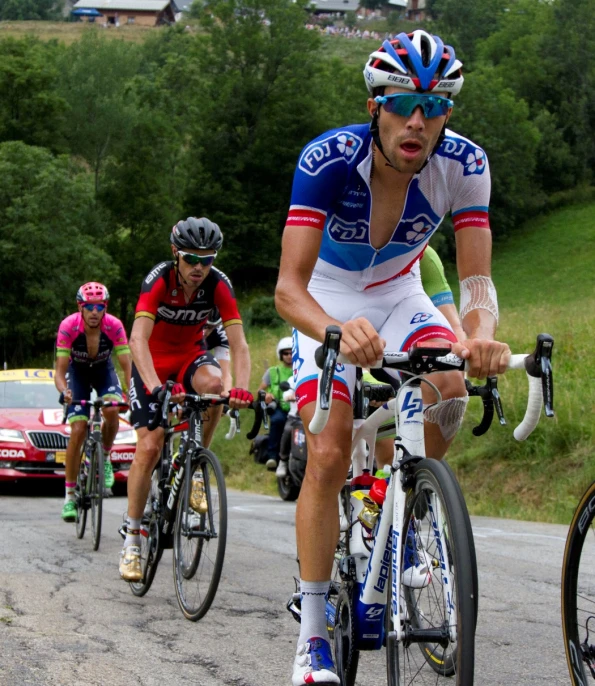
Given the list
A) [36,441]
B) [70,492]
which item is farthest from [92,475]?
[36,441]

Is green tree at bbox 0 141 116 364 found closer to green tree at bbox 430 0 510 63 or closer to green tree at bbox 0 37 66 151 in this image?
green tree at bbox 0 37 66 151

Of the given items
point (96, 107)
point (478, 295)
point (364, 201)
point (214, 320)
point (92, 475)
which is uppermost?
point (96, 107)

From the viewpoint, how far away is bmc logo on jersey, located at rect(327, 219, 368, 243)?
445cm

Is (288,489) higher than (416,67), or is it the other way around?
(416,67)

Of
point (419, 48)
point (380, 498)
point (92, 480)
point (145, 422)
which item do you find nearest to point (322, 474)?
point (380, 498)

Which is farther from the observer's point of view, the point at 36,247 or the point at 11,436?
the point at 36,247

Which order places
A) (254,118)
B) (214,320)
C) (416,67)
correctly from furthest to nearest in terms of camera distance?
(254,118) < (214,320) < (416,67)

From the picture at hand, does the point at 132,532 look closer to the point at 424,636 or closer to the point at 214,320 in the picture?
the point at 214,320

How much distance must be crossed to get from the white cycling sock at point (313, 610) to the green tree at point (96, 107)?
68.8 m

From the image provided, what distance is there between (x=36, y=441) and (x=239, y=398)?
32.2 ft

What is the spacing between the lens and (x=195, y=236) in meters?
7.16

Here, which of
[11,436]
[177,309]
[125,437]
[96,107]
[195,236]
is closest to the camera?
[195,236]

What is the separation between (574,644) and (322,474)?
1037 mm

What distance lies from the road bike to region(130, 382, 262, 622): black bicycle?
2.12 metres
